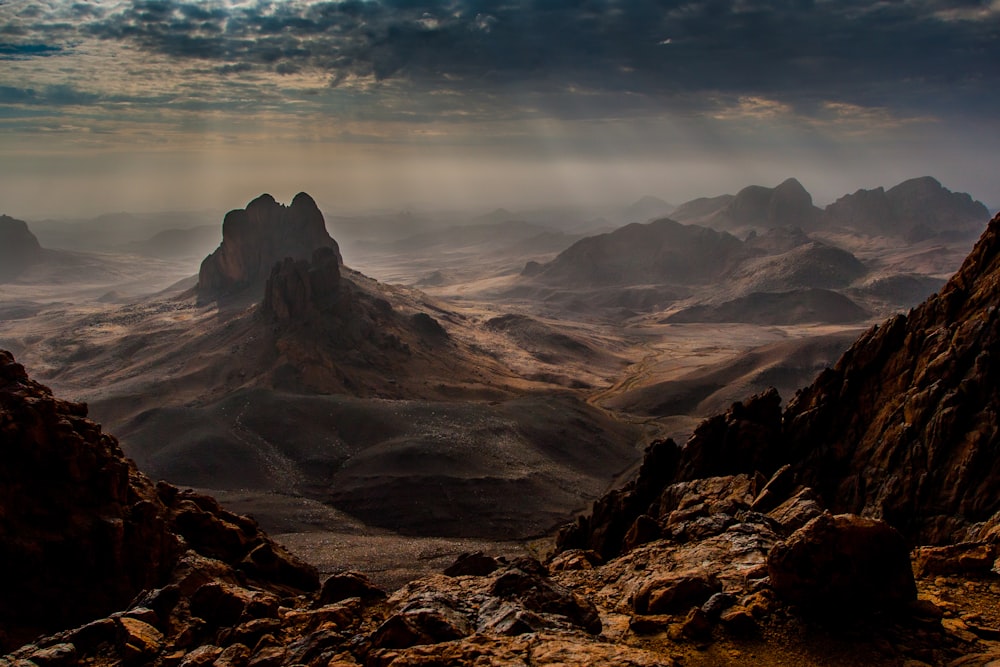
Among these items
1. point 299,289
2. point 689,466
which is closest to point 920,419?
point 689,466

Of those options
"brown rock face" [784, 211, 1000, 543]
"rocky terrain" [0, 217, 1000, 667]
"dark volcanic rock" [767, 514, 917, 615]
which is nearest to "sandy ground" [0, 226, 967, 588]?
"rocky terrain" [0, 217, 1000, 667]

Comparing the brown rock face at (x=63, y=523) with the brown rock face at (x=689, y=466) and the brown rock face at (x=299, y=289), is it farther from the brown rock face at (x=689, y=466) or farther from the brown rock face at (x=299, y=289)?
the brown rock face at (x=299, y=289)

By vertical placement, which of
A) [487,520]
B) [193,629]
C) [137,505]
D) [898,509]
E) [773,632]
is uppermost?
[773,632]

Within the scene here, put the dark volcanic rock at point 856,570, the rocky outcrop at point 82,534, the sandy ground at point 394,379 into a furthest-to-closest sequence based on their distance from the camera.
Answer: the sandy ground at point 394,379 → the rocky outcrop at point 82,534 → the dark volcanic rock at point 856,570

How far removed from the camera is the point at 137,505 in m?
30.4

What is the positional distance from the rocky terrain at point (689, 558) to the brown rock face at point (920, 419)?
0.30 ft

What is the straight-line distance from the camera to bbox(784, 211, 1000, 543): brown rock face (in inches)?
951

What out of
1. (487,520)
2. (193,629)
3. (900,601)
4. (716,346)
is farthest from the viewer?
(716,346)

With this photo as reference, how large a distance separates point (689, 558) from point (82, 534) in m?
24.8

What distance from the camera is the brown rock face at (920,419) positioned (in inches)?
951

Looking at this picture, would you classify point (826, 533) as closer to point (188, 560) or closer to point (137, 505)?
point (188, 560)

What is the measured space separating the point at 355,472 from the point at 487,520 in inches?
791

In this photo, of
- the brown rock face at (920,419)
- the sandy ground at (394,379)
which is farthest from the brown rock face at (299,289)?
the brown rock face at (920,419)

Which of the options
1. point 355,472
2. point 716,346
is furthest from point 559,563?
point 716,346
